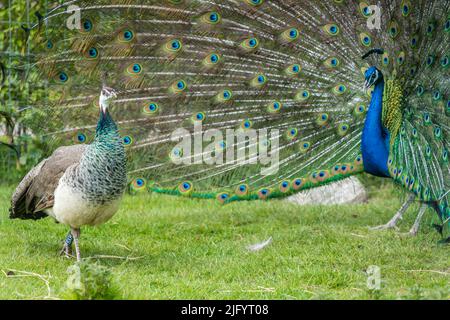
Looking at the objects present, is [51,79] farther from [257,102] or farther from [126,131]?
[257,102]

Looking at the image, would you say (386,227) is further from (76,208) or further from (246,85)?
(76,208)

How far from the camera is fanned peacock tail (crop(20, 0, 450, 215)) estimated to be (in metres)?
5.38

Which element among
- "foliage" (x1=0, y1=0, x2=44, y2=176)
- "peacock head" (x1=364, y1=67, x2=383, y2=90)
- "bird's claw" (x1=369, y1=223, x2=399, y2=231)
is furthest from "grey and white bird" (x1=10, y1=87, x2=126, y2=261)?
"foliage" (x1=0, y1=0, x2=44, y2=176)

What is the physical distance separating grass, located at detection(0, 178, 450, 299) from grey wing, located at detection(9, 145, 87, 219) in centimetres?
33

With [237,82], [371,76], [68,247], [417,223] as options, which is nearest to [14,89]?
[237,82]

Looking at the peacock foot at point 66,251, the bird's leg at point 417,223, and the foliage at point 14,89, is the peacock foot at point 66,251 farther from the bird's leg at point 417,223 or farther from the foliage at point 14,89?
the bird's leg at point 417,223

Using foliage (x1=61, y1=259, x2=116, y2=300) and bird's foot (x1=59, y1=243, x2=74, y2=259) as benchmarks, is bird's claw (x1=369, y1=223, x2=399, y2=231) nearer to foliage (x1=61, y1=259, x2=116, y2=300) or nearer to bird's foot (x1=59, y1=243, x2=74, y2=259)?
bird's foot (x1=59, y1=243, x2=74, y2=259)

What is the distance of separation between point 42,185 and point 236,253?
1.44 meters

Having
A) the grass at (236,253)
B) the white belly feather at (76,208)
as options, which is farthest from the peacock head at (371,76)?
the white belly feather at (76,208)

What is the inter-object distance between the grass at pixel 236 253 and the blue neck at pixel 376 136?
0.43 m

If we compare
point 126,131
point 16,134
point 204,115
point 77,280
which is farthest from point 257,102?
point 16,134

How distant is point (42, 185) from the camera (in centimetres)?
482

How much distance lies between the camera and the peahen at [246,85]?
5.36m

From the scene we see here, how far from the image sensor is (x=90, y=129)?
18.2 feet
